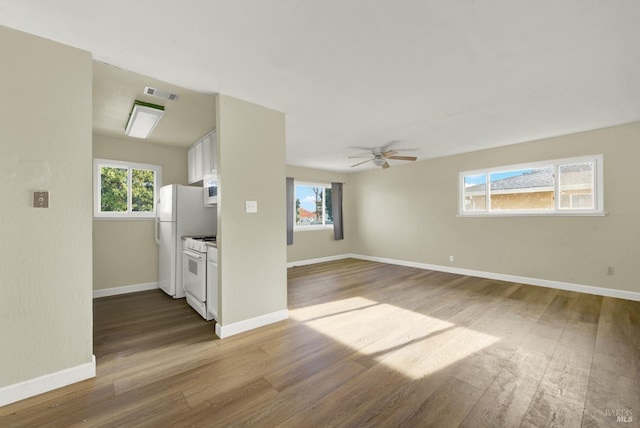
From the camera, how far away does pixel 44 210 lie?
182 centimetres

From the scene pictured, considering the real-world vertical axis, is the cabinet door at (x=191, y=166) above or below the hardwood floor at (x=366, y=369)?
above

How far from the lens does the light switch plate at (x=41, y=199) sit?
179 cm

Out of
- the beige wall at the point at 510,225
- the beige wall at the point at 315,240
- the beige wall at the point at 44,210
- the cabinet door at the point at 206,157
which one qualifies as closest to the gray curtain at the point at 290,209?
the beige wall at the point at 315,240

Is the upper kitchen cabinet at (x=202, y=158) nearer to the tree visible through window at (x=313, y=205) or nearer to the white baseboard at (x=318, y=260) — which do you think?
the tree visible through window at (x=313, y=205)

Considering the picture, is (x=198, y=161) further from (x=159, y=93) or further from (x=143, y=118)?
(x=159, y=93)

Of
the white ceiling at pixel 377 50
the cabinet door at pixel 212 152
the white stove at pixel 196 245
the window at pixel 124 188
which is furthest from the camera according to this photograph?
the window at pixel 124 188

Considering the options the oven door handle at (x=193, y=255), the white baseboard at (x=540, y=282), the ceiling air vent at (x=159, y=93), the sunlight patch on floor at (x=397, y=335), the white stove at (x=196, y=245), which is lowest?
the sunlight patch on floor at (x=397, y=335)

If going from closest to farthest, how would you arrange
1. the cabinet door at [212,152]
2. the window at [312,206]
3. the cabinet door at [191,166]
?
the cabinet door at [212,152]
the cabinet door at [191,166]
the window at [312,206]

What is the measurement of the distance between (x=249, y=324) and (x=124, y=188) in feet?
10.5

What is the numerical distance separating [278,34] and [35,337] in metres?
2.63

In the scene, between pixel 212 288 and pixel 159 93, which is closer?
pixel 159 93

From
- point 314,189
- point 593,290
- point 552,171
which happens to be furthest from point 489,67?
point 314,189

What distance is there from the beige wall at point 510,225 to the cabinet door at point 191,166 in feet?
14.4

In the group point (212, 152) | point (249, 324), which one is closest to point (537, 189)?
point (249, 324)
